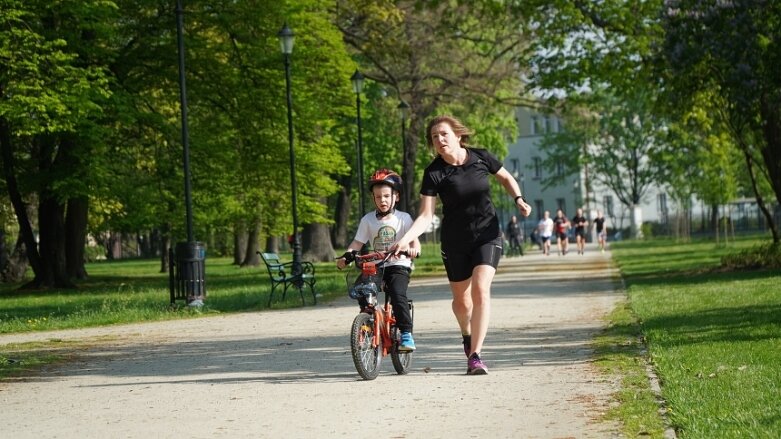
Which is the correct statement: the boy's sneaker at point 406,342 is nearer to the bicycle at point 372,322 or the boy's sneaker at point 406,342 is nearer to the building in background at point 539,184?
the bicycle at point 372,322

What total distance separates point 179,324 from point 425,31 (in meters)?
23.7

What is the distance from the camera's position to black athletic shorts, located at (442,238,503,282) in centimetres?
1132

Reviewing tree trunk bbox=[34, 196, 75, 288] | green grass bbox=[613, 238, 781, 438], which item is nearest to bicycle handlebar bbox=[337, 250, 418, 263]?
green grass bbox=[613, 238, 781, 438]

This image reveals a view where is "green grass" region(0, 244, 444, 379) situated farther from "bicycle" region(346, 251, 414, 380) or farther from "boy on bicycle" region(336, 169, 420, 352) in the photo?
"boy on bicycle" region(336, 169, 420, 352)

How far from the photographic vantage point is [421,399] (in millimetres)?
10117

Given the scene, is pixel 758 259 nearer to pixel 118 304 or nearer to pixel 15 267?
pixel 118 304

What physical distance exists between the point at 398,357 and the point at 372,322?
1.81 feet

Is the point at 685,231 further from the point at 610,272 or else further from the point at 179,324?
the point at 179,324

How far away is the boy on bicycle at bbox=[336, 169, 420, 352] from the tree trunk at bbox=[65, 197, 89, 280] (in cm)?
2776

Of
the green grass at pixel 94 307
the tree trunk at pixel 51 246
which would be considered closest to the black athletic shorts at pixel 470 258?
the green grass at pixel 94 307

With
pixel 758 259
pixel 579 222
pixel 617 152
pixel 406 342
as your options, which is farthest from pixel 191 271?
pixel 617 152

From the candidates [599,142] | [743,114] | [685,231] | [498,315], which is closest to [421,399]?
[498,315]

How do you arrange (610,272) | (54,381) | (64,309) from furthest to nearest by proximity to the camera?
(610,272) → (64,309) → (54,381)

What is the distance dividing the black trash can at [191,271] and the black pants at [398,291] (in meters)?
13.2
